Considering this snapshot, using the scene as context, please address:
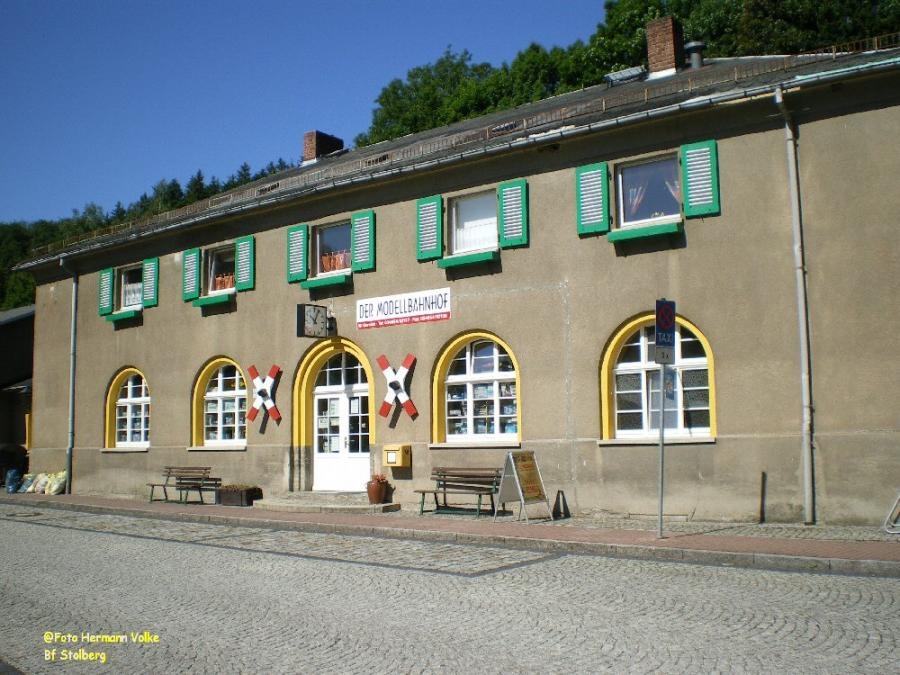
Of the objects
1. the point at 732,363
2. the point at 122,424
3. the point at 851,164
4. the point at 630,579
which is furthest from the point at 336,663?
Answer: the point at 122,424

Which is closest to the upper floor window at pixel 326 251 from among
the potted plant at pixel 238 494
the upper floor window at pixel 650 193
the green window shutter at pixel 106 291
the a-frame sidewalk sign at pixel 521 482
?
the potted plant at pixel 238 494

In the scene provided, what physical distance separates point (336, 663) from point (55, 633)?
2681 mm

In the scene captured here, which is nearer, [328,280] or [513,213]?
[513,213]

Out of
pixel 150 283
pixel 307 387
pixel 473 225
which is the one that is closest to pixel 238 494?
pixel 307 387

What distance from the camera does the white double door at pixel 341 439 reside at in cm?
1869

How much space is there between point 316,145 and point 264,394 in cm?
1221

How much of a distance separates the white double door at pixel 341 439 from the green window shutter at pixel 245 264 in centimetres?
322

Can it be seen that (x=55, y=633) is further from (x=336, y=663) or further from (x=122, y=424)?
(x=122, y=424)

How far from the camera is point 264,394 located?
64.8 feet

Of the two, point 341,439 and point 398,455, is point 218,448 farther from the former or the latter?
point 398,455

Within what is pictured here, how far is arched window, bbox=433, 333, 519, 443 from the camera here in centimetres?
1645

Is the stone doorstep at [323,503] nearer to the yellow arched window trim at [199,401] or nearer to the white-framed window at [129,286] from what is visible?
the yellow arched window trim at [199,401]

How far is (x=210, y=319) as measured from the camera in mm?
21312

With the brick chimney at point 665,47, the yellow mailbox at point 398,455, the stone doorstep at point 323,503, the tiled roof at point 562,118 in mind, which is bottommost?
the stone doorstep at point 323,503
